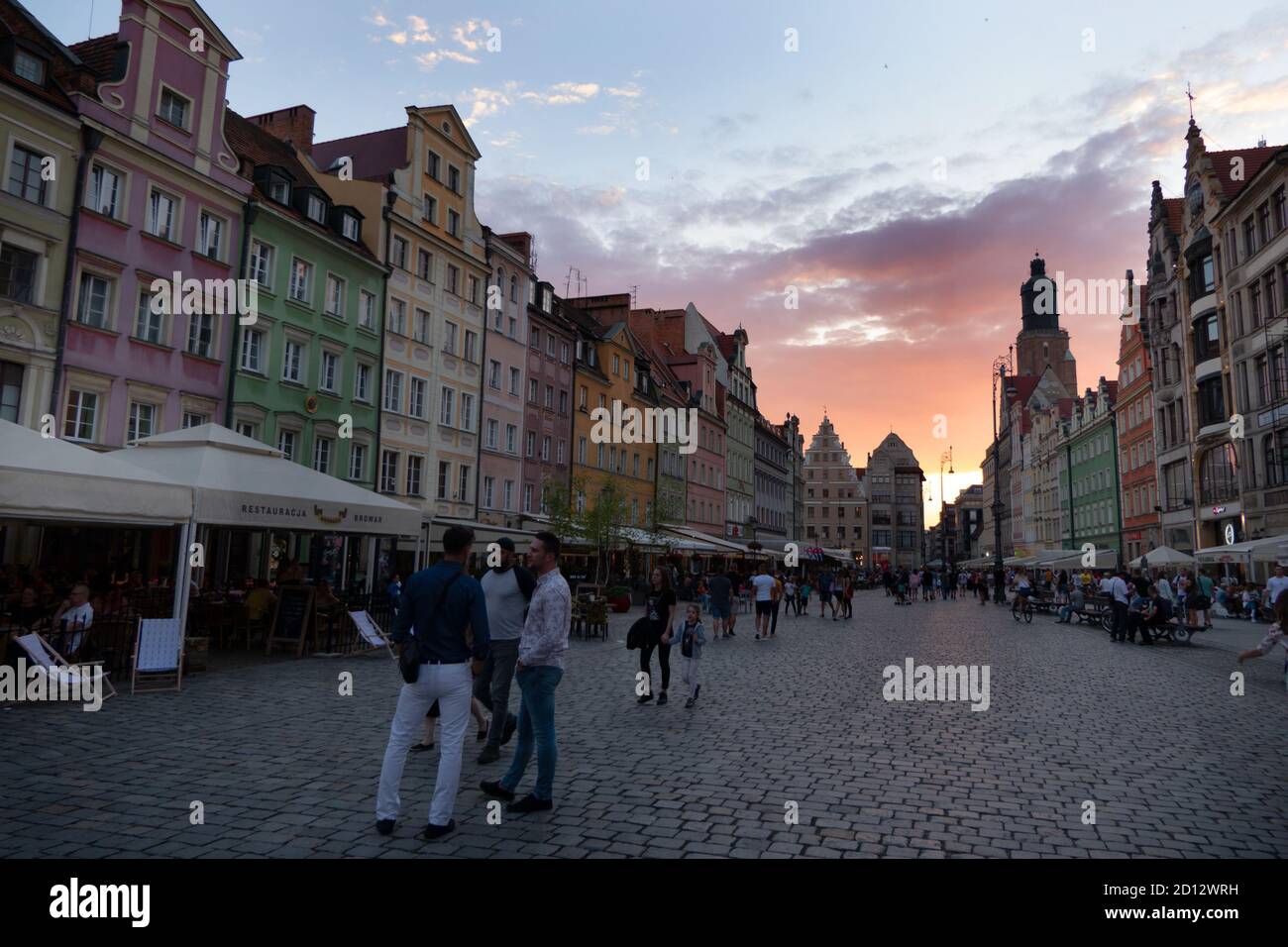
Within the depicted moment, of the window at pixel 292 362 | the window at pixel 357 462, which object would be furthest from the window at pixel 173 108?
the window at pixel 357 462

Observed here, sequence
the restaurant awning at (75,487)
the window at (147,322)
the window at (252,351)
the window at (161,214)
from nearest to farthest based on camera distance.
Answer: the restaurant awning at (75,487)
the window at (147,322)
the window at (161,214)
the window at (252,351)

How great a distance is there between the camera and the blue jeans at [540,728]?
20.2 ft

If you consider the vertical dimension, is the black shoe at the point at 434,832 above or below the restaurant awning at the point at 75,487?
below

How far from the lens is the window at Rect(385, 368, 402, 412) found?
32.8 metres

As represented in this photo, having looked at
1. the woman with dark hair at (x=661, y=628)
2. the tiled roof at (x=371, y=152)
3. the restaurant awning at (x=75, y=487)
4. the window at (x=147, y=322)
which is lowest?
the woman with dark hair at (x=661, y=628)

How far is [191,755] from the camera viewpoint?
7512 millimetres

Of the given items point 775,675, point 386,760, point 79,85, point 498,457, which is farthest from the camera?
point 498,457

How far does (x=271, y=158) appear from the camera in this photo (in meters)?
30.3

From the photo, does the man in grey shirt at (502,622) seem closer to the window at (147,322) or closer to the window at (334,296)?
the window at (147,322)

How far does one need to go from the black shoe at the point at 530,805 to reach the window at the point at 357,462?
26273 millimetres

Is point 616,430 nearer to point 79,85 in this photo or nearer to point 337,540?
point 337,540

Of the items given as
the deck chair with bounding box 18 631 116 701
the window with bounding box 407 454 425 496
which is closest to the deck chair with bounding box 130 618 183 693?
the deck chair with bounding box 18 631 116 701

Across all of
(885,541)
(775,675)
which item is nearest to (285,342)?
(775,675)

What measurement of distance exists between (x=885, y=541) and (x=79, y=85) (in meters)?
→ 125
